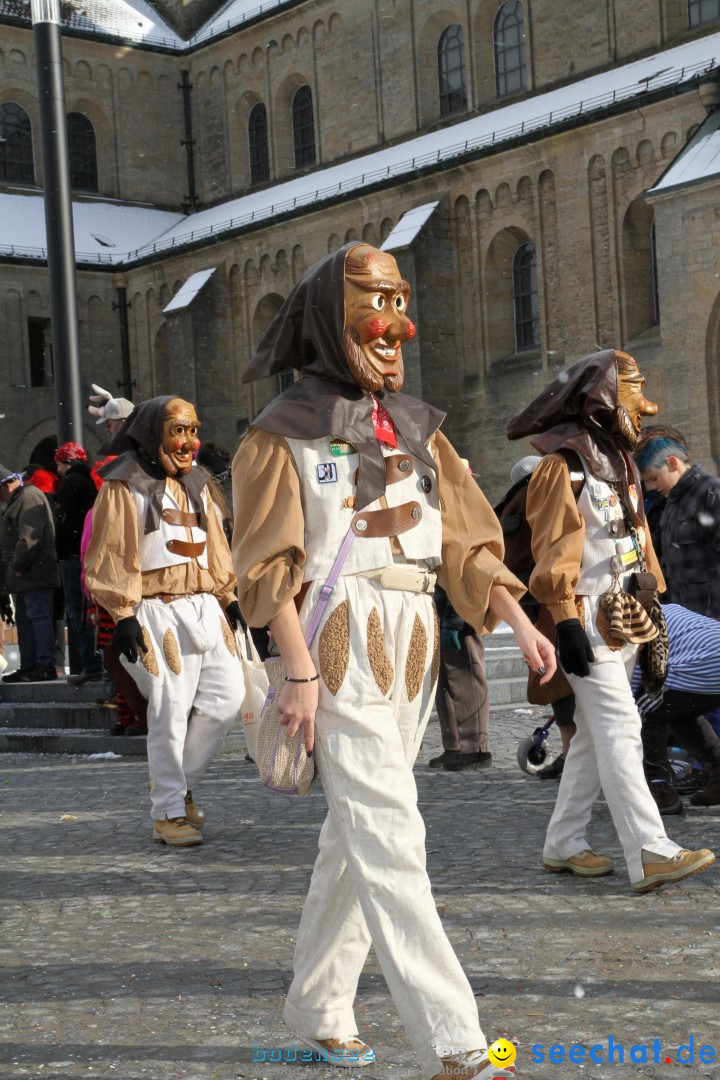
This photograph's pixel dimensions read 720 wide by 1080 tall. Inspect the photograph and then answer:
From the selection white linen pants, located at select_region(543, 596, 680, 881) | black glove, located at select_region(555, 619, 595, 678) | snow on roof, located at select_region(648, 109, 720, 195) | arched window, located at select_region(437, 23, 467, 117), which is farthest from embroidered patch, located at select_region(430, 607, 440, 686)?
arched window, located at select_region(437, 23, 467, 117)

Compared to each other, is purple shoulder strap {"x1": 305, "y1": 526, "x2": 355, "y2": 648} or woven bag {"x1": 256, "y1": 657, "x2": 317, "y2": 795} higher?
purple shoulder strap {"x1": 305, "y1": 526, "x2": 355, "y2": 648}

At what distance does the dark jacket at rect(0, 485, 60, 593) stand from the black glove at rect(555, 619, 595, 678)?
854 cm

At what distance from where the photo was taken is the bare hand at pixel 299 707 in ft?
11.2

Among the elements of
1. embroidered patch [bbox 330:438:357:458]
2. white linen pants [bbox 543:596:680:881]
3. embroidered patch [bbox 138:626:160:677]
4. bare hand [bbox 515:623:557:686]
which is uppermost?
embroidered patch [bbox 330:438:357:458]

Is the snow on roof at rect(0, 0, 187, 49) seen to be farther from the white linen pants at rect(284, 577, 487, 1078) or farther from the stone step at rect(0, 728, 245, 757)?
the white linen pants at rect(284, 577, 487, 1078)

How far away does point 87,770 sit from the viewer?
987 cm

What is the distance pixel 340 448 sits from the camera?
3.60m

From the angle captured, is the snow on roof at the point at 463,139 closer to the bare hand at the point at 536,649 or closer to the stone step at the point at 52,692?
the stone step at the point at 52,692

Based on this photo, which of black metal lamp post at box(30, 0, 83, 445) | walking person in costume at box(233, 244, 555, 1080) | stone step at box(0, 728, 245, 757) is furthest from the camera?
black metal lamp post at box(30, 0, 83, 445)

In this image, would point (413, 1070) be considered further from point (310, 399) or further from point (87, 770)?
point (87, 770)

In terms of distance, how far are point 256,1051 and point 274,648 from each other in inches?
39.1

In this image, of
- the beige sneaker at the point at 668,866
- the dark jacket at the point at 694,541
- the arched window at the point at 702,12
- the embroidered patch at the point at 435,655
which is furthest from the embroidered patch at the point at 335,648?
the arched window at the point at 702,12

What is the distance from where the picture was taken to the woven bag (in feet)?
11.3

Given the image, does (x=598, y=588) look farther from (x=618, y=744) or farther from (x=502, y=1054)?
(x=502, y=1054)
